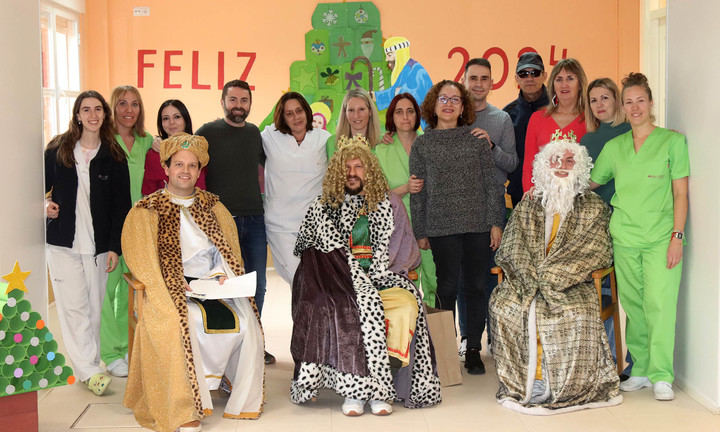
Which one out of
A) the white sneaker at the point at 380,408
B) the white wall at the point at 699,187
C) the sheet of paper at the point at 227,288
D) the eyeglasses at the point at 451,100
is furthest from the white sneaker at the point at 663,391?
the sheet of paper at the point at 227,288

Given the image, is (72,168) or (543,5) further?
(543,5)

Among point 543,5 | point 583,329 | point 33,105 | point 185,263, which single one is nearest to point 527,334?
point 583,329

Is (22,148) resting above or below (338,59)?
below

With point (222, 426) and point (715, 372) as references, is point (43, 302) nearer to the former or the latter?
point (222, 426)

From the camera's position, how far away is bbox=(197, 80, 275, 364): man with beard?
4.44 meters

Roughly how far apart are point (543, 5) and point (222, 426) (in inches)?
219

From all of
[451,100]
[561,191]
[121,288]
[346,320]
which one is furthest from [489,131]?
[121,288]

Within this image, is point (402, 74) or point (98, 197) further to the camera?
point (402, 74)

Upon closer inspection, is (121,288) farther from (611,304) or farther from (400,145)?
(611,304)

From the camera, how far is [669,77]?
415 centimetres

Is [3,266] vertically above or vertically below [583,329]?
above

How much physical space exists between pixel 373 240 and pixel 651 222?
137cm

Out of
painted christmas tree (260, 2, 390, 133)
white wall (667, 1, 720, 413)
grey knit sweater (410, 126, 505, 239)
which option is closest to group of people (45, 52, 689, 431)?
grey knit sweater (410, 126, 505, 239)

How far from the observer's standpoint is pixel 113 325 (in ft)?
14.6
